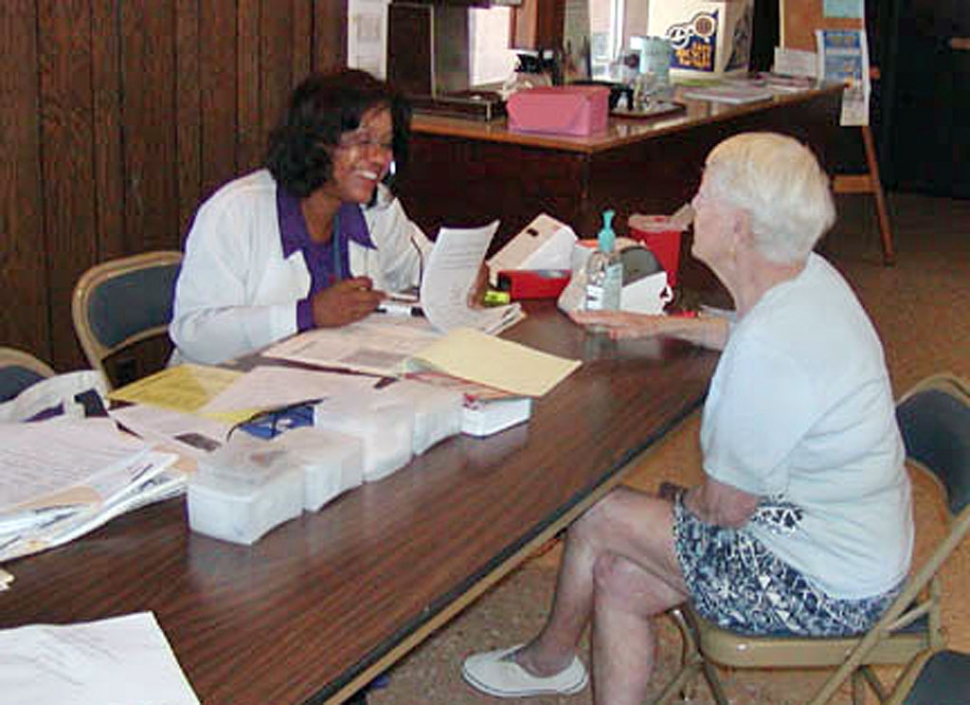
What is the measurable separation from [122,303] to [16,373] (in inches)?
17.9

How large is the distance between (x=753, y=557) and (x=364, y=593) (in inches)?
30.6

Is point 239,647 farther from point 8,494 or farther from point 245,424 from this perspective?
point 245,424

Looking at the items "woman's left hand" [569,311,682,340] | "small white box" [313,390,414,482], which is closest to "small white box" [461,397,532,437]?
"small white box" [313,390,414,482]

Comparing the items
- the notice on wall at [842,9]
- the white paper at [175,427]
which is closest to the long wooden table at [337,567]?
the white paper at [175,427]

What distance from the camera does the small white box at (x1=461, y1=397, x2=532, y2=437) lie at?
1.94 m

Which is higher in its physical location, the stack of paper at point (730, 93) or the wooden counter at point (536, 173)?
the stack of paper at point (730, 93)

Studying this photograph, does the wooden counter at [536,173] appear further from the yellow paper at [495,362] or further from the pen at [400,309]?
the yellow paper at [495,362]

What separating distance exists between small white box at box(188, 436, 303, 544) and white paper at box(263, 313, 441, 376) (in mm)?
534

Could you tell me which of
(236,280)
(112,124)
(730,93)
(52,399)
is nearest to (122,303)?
(236,280)

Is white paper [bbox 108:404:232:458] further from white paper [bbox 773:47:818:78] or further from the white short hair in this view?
white paper [bbox 773:47:818:78]

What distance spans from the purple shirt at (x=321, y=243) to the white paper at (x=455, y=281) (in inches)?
9.7

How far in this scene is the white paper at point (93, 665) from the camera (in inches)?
47.4

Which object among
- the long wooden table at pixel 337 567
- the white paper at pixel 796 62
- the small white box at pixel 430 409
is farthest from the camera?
the white paper at pixel 796 62

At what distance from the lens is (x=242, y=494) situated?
153 cm
